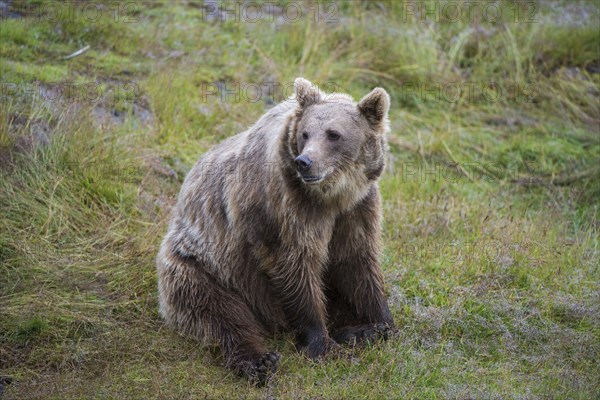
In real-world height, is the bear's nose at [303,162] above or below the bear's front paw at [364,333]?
above

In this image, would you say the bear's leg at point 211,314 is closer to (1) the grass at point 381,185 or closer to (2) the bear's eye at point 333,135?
(1) the grass at point 381,185

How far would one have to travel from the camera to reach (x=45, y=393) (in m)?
5.03

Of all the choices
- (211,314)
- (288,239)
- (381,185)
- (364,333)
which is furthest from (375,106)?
(381,185)

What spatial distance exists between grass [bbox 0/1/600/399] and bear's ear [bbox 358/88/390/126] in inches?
63.5

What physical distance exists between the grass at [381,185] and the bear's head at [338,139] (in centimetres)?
124

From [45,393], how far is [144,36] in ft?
18.8

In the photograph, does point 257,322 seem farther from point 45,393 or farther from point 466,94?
point 466,94

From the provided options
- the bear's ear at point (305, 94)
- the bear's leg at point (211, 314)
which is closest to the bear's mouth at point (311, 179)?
the bear's ear at point (305, 94)

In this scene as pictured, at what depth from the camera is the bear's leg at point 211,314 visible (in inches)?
213

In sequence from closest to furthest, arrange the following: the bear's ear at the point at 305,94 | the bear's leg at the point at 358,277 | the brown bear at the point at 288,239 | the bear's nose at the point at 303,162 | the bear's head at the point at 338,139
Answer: the bear's nose at the point at 303,162
the bear's head at the point at 338,139
the brown bear at the point at 288,239
the bear's ear at the point at 305,94
the bear's leg at the point at 358,277

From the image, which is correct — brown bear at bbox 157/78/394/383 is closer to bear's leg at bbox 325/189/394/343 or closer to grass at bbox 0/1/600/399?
bear's leg at bbox 325/189/394/343

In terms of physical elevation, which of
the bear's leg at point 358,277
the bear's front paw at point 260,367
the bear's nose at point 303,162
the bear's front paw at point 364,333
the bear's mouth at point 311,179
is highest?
the bear's nose at point 303,162

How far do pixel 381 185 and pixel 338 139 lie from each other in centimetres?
315

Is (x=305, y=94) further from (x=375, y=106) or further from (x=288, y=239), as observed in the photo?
(x=288, y=239)
